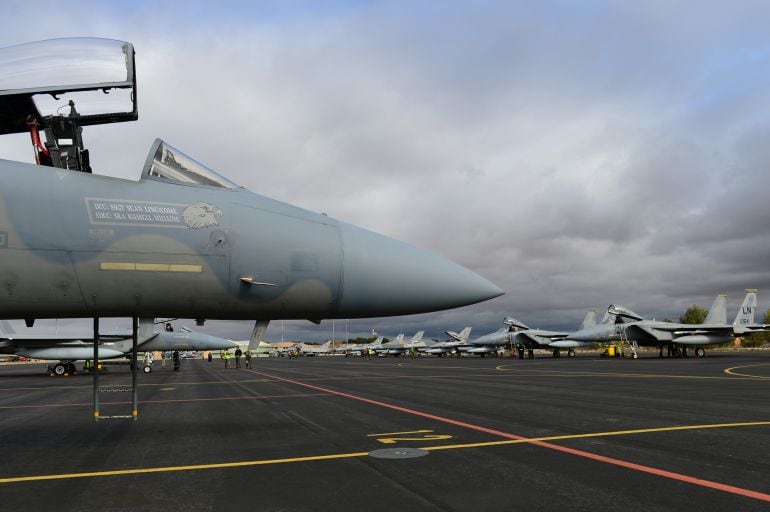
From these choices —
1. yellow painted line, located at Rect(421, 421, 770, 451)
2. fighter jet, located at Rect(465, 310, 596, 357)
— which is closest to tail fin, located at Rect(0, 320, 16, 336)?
yellow painted line, located at Rect(421, 421, 770, 451)

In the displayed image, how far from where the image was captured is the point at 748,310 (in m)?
45.6

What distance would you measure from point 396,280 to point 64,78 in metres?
4.81

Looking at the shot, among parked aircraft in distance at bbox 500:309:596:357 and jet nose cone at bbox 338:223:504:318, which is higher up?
jet nose cone at bbox 338:223:504:318

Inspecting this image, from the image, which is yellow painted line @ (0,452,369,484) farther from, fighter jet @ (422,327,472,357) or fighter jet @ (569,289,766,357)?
fighter jet @ (422,327,472,357)

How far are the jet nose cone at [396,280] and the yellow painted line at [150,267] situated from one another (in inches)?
70.5

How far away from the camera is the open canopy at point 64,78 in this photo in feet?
21.0

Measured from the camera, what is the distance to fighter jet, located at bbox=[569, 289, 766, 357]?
43.2 meters

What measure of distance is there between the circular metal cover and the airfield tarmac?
0.12ft

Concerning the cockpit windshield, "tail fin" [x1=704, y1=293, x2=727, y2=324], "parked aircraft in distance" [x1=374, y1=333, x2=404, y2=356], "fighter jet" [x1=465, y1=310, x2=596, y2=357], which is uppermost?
the cockpit windshield

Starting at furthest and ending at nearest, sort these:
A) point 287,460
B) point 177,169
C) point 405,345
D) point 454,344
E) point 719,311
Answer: point 405,345 → point 454,344 → point 719,311 → point 177,169 → point 287,460

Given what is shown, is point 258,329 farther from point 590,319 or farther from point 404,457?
point 590,319

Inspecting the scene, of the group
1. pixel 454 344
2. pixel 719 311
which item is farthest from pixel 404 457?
pixel 454 344

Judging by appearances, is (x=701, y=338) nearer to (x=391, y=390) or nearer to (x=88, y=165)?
(x=391, y=390)

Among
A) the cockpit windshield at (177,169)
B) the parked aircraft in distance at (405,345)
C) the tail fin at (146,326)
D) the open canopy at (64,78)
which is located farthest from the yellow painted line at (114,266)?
the parked aircraft in distance at (405,345)
